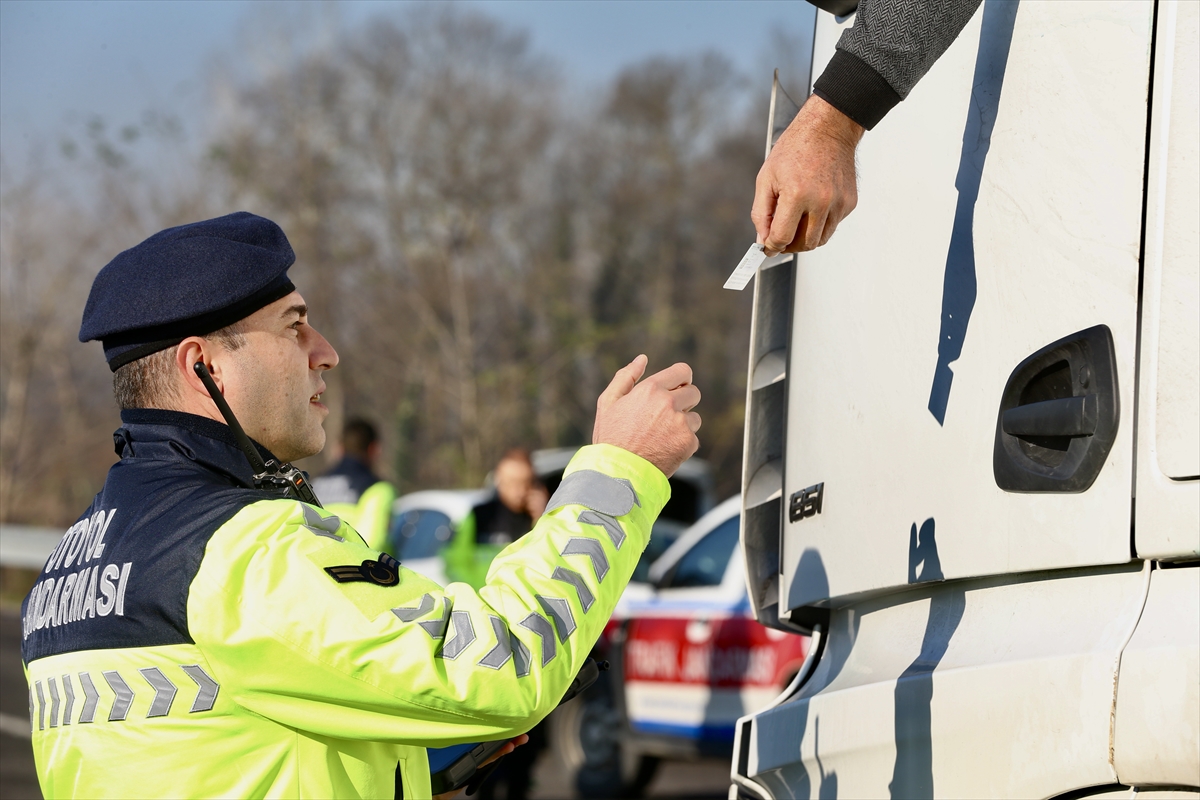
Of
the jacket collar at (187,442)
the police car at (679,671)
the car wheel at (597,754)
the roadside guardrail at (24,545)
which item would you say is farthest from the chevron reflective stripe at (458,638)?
the roadside guardrail at (24,545)

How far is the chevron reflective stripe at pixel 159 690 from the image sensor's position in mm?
1591

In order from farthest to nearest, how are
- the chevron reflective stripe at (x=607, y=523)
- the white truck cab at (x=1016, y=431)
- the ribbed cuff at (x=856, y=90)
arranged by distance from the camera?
the ribbed cuff at (x=856, y=90) < the chevron reflective stripe at (x=607, y=523) < the white truck cab at (x=1016, y=431)

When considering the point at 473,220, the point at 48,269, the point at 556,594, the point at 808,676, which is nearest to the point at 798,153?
the point at 556,594

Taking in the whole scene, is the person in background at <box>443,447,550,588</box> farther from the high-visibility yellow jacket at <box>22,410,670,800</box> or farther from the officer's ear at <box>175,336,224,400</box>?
the high-visibility yellow jacket at <box>22,410,670,800</box>

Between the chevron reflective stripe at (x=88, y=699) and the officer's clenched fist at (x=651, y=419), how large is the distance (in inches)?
28.8

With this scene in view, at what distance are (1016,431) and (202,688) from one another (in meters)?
1.08

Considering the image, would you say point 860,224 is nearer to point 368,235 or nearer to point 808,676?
point 808,676

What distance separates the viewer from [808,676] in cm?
228

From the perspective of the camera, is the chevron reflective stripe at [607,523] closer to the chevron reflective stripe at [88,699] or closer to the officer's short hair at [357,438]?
the chevron reflective stripe at [88,699]

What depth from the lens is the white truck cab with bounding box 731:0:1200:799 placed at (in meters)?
1.40

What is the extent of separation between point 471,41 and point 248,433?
3044 cm

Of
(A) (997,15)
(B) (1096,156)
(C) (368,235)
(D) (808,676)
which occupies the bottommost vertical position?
(D) (808,676)

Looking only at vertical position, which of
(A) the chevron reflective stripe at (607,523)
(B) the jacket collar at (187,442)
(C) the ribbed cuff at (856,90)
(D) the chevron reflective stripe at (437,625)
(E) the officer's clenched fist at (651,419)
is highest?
(C) the ribbed cuff at (856,90)

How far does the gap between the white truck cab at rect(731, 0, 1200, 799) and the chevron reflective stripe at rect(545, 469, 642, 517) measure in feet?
1.45
